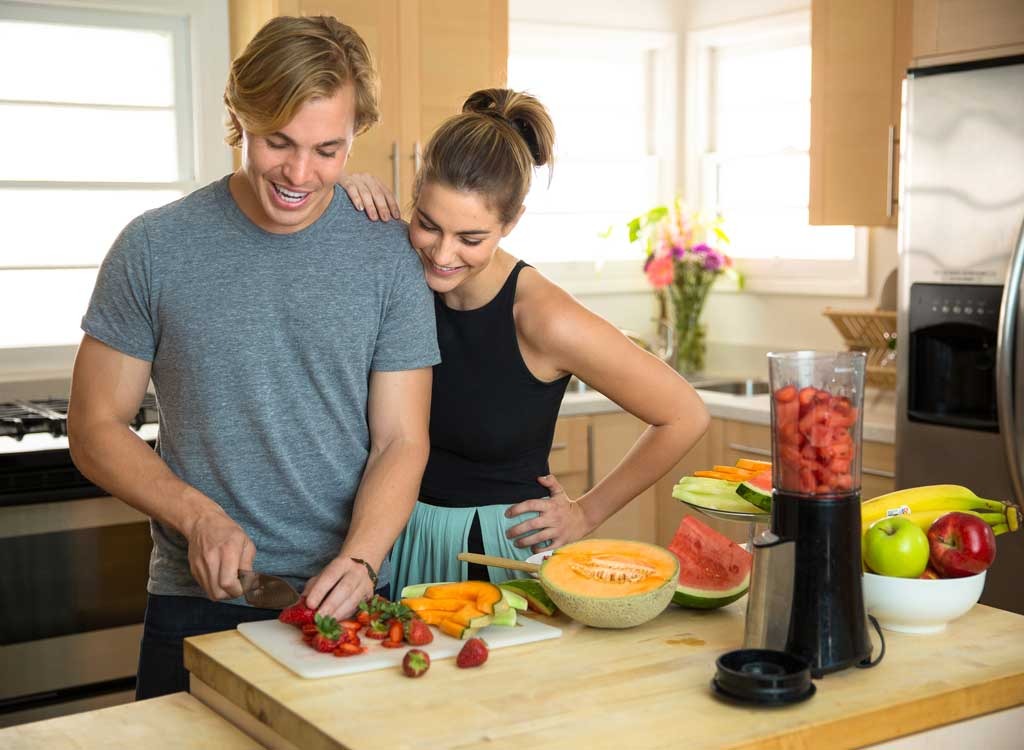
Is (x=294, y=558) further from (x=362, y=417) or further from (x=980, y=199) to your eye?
(x=980, y=199)

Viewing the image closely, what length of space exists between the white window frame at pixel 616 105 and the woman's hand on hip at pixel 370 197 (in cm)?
272

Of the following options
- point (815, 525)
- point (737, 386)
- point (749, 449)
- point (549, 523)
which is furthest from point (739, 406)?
point (815, 525)

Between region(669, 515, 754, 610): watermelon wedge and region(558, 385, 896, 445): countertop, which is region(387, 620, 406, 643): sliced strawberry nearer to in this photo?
region(669, 515, 754, 610): watermelon wedge

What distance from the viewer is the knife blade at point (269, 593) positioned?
1.75m

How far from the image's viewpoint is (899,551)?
62.7 inches

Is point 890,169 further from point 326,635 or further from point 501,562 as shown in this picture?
point 326,635

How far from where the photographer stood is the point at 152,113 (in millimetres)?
3701

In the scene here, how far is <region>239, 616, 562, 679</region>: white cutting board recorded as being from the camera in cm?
143

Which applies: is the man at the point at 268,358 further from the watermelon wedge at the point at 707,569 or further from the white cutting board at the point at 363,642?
the watermelon wedge at the point at 707,569

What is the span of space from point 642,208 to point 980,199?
2.19 metres

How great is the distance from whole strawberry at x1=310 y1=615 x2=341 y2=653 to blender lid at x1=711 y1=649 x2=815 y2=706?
1.50 feet

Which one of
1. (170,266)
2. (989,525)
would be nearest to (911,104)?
(989,525)

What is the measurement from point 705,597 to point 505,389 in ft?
1.75

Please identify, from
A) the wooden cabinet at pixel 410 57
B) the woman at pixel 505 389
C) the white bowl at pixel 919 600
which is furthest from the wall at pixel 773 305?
the white bowl at pixel 919 600
